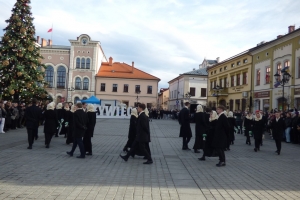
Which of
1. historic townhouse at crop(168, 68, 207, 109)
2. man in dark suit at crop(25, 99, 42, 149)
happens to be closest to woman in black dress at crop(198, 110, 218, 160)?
man in dark suit at crop(25, 99, 42, 149)

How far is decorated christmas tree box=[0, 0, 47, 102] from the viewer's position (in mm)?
26247

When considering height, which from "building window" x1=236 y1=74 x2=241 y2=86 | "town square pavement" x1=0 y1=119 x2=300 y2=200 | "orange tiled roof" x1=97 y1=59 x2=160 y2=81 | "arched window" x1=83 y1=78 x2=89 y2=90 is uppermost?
"orange tiled roof" x1=97 y1=59 x2=160 y2=81

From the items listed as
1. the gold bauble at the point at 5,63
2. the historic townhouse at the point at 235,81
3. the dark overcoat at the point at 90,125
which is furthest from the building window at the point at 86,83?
the dark overcoat at the point at 90,125

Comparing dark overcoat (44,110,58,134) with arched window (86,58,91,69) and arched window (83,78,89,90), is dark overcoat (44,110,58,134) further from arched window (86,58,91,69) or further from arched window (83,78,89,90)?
arched window (83,78,89,90)

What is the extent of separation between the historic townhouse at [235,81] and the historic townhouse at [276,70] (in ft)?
5.64

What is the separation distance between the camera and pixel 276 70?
3281 cm

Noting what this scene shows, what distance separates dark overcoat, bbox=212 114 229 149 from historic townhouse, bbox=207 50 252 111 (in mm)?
29703

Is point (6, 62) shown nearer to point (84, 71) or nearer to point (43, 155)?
point (43, 155)

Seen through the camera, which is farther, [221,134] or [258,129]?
[258,129]

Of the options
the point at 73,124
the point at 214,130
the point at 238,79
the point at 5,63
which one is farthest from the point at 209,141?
the point at 238,79

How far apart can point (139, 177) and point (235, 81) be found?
38.4m

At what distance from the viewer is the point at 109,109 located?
43.5 meters

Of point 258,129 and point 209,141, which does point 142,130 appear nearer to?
point 209,141

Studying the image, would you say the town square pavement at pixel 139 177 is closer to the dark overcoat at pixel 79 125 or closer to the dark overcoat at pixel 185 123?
the dark overcoat at pixel 79 125
